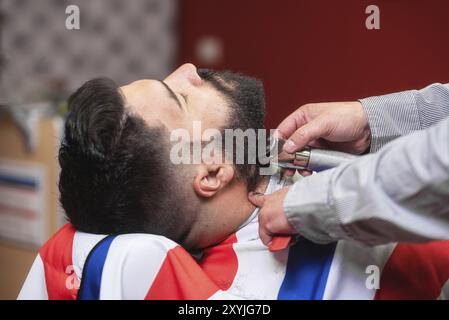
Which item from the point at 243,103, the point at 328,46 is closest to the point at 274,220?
the point at 243,103

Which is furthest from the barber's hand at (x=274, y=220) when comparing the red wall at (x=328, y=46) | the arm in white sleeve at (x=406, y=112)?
the red wall at (x=328, y=46)

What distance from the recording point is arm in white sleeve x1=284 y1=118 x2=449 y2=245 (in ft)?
2.43

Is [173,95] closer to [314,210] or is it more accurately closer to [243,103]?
[243,103]

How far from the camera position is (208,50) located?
2.89m

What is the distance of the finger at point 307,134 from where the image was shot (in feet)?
3.36

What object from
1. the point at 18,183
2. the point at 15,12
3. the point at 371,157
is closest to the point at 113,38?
the point at 15,12

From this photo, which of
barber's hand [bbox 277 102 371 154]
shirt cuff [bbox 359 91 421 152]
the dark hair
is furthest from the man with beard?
shirt cuff [bbox 359 91 421 152]

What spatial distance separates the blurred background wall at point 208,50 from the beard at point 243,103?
372 mm

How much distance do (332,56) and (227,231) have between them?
140 cm

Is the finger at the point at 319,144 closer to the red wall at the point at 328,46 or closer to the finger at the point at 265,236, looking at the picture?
the finger at the point at 265,236

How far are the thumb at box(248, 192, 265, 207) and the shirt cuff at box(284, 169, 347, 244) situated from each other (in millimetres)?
153

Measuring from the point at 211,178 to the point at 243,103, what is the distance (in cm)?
16

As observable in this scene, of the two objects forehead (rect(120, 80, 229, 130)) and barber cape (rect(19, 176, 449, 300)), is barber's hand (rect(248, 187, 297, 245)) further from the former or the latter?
forehead (rect(120, 80, 229, 130))

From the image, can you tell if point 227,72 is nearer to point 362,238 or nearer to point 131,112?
point 131,112
